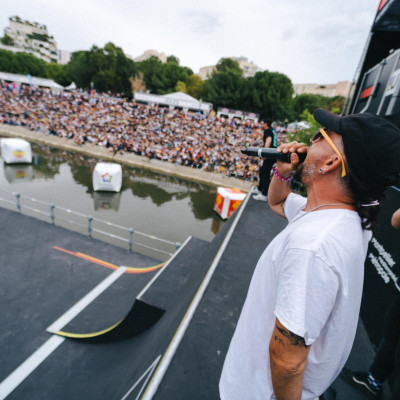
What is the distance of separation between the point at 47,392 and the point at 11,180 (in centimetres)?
1845

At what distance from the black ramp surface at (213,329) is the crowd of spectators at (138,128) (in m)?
19.4

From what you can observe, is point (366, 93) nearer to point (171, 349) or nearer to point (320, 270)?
point (320, 270)

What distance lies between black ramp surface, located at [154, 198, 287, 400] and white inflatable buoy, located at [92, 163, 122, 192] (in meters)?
14.4

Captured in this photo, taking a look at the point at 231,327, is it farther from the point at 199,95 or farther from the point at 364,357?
the point at 199,95

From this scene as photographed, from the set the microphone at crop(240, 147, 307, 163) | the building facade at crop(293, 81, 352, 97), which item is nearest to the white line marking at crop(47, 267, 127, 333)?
the microphone at crop(240, 147, 307, 163)

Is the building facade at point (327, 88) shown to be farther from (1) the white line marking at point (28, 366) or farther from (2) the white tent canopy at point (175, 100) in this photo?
(1) the white line marking at point (28, 366)

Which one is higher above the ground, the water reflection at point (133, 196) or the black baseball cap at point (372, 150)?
the black baseball cap at point (372, 150)

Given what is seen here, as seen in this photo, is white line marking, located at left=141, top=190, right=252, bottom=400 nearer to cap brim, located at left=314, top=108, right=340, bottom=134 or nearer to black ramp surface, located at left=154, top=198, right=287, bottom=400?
black ramp surface, located at left=154, top=198, right=287, bottom=400

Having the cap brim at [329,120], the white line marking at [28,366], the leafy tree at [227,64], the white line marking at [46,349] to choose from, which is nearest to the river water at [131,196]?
the white line marking at [46,349]

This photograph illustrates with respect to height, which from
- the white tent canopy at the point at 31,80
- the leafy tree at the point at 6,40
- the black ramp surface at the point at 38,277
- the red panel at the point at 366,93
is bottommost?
the black ramp surface at the point at 38,277

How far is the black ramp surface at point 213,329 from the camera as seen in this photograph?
1976 mm

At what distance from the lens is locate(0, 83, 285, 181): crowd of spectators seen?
84.2ft

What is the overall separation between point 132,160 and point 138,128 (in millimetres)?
6982

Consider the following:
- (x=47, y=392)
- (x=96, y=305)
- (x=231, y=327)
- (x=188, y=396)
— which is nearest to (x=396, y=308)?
(x=231, y=327)
